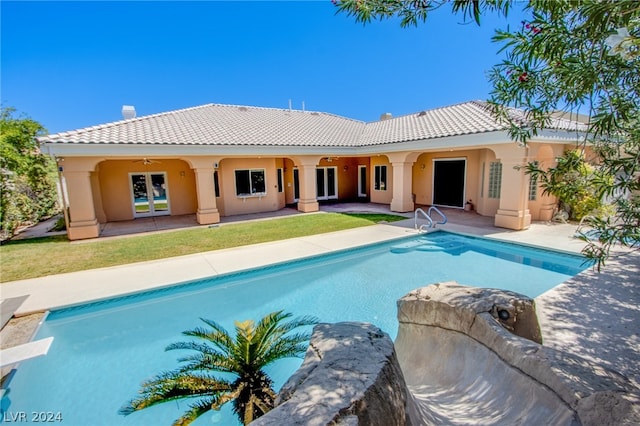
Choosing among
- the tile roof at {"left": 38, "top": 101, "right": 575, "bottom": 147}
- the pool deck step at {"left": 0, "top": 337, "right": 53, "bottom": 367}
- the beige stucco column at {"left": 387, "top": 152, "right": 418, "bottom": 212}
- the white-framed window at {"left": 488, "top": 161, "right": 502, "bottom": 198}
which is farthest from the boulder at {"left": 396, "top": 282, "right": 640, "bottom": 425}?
the beige stucco column at {"left": 387, "top": 152, "right": 418, "bottom": 212}

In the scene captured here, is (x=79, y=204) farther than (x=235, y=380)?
Yes

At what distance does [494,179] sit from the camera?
1605 cm

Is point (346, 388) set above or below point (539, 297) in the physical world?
above

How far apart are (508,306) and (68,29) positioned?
20741 mm

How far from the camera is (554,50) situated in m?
3.24

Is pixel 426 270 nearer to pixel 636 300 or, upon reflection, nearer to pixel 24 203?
pixel 636 300

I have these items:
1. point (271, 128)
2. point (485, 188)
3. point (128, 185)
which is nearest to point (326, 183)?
point (271, 128)

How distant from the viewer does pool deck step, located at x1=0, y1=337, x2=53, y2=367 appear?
204 inches

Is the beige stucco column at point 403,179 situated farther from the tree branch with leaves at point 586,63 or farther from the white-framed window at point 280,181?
the tree branch with leaves at point 586,63

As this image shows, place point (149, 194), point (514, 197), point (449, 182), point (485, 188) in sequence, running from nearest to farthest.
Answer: point (514, 197) → point (485, 188) → point (149, 194) → point (449, 182)

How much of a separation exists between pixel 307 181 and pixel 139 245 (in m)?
10.2

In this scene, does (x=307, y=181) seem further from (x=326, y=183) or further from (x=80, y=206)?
(x=80, y=206)

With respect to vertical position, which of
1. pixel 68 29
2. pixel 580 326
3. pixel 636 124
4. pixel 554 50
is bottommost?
pixel 580 326

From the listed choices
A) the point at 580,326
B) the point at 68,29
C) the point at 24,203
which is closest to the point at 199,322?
the point at 580,326
